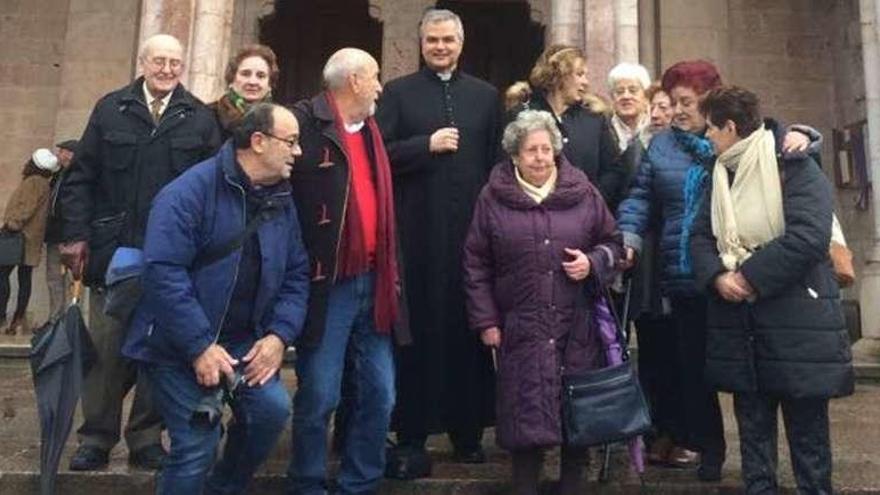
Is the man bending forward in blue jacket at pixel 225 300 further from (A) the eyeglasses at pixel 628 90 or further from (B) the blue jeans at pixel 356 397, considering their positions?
(A) the eyeglasses at pixel 628 90

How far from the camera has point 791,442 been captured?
4051mm

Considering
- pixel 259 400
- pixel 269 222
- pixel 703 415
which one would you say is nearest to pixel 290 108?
pixel 269 222

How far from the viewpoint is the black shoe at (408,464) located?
4457 mm

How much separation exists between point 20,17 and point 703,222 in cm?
1090

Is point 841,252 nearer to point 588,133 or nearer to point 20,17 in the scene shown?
point 588,133

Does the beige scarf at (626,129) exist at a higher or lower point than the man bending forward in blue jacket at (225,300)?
higher

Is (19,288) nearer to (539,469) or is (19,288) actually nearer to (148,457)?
(148,457)

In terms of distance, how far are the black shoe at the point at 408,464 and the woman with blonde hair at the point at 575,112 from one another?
5.53 ft

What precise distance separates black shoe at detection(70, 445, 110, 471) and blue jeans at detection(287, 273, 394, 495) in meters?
1.14

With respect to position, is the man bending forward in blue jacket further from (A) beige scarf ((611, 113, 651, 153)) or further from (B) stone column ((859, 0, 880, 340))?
(B) stone column ((859, 0, 880, 340))

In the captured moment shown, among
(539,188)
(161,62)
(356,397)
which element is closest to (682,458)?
(539,188)

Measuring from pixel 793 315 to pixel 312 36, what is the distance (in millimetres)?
10937

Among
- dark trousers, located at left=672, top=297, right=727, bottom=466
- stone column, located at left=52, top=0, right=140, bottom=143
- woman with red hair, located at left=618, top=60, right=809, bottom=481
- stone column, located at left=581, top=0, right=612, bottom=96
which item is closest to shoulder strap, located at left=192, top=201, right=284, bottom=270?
woman with red hair, located at left=618, top=60, right=809, bottom=481

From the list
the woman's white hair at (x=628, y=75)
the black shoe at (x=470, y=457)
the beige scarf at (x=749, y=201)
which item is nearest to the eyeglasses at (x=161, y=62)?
the woman's white hair at (x=628, y=75)
